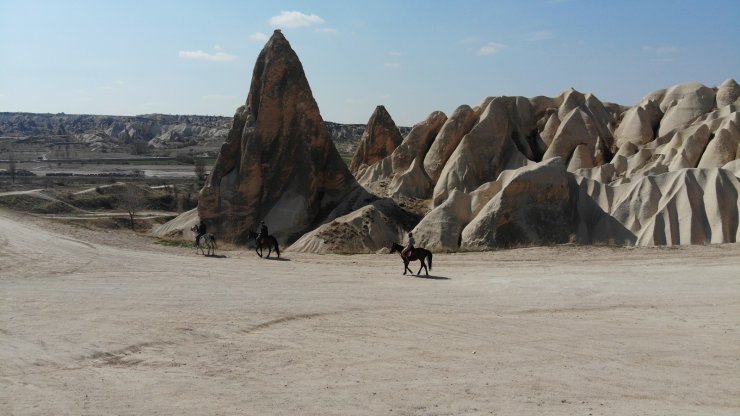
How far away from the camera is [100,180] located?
316 ft

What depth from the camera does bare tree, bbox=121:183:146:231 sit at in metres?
65.5

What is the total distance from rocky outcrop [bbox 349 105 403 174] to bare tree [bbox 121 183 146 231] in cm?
2133

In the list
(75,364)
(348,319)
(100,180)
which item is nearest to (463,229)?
(348,319)

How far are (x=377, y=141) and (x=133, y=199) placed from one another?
82.2 ft

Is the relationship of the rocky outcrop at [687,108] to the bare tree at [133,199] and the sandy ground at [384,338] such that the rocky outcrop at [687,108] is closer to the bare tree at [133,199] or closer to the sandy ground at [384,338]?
the sandy ground at [384,338]

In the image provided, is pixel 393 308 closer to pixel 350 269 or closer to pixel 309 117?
pixel 350 269

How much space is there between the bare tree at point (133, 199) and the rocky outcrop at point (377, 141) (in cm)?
2133

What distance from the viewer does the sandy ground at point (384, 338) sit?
10578 mm

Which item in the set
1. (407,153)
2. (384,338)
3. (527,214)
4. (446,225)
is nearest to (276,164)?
(446,225)

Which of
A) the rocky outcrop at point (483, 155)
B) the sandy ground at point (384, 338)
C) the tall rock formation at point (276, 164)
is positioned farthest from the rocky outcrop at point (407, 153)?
the sandy ground at point (384, 338)

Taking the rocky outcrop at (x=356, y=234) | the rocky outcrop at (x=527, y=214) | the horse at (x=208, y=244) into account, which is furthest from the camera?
the rocky outcrop at (x=356, y=234)

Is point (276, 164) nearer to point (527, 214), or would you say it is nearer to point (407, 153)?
point (407, 153)

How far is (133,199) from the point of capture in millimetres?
67938

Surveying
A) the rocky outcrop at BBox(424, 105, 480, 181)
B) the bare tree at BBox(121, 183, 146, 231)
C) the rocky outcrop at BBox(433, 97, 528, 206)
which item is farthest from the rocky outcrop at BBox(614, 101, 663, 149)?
the bare tree at BBox(121, 183, 146, 231)
